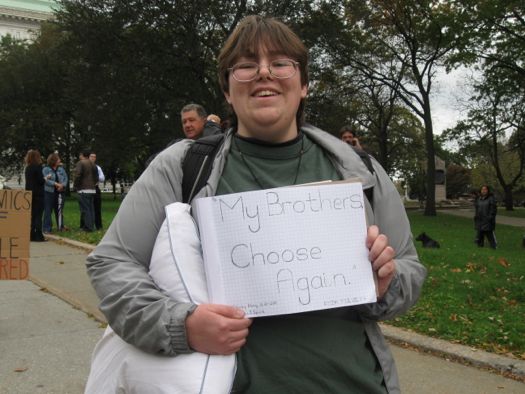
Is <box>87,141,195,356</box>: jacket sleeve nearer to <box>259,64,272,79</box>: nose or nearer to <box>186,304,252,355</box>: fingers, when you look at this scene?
<box>186,304,252,355</box>: fingers

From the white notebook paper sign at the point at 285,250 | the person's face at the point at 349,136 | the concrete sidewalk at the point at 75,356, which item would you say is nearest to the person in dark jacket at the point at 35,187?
the concrete sidewalk at the point at 75,356

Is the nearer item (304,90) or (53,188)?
(304,90)

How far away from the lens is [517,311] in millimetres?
5961

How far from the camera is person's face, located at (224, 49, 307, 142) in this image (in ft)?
5.63

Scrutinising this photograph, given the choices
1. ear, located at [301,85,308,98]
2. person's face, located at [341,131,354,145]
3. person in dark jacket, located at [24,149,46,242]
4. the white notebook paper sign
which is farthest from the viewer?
person in dark jacket, located at [24,149,46,242]

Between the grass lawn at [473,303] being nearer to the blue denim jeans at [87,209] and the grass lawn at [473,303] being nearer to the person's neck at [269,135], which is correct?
the person's neck at [269,135]

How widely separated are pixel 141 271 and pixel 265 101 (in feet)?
2.05

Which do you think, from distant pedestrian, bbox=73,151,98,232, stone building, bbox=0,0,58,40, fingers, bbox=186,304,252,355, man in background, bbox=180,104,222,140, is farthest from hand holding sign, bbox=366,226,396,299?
stone building, bbox=0,0,58,40

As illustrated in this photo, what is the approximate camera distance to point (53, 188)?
42.2 feet

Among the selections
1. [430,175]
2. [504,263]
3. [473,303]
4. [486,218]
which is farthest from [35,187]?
[430,175]

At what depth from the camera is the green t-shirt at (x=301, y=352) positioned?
1.57 metres

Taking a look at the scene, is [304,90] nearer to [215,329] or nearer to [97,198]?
[215,329]

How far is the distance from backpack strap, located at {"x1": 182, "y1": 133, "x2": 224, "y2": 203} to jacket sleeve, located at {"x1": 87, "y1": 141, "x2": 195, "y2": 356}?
0.07 feet

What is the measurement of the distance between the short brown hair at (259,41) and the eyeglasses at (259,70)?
2 centimetres
